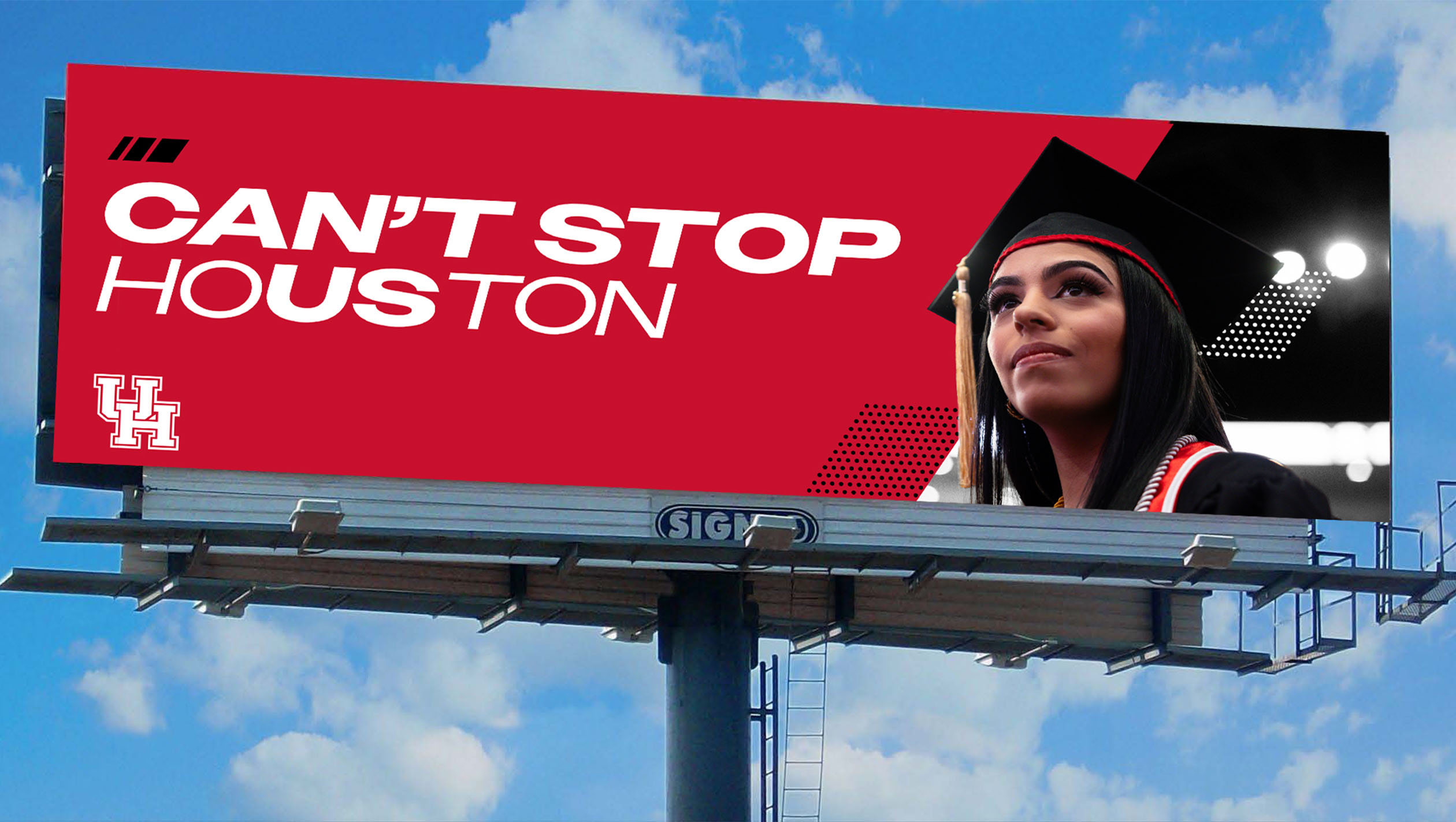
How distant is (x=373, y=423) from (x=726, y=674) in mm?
3978

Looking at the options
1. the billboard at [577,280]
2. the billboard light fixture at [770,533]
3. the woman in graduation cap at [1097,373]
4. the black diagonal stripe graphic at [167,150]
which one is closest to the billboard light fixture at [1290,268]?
the billboard at [577,280]

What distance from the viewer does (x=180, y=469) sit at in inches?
908

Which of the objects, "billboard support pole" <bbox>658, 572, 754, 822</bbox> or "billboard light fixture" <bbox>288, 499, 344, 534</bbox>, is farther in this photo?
"billboard support pole" <bbox>658, 572, 754, 822</bbox>

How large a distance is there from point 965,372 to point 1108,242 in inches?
71.9

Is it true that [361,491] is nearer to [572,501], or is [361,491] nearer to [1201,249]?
[572,501]

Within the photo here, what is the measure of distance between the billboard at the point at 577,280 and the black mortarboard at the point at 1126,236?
0.44 feet

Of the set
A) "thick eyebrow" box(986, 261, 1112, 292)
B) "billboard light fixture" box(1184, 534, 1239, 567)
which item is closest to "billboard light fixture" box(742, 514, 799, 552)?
"thick eyebrow" box(986, 261, 1112, 292)

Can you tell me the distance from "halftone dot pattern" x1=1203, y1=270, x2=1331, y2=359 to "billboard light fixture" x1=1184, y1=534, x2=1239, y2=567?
207cm

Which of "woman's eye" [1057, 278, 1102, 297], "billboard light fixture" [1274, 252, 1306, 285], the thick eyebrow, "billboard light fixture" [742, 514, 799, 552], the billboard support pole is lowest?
the billboard support pole

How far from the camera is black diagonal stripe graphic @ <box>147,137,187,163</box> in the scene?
78.1 ft

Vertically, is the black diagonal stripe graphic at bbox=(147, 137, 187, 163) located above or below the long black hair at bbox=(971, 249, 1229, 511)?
above

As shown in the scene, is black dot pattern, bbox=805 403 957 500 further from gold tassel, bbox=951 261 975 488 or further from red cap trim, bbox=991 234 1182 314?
red cap trim, bbox=991 234 1182 314

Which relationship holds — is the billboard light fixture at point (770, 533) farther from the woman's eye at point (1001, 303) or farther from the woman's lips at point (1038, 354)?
the woman's eye at point (1001, 303)

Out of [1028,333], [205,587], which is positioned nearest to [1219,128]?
[1028,333]
